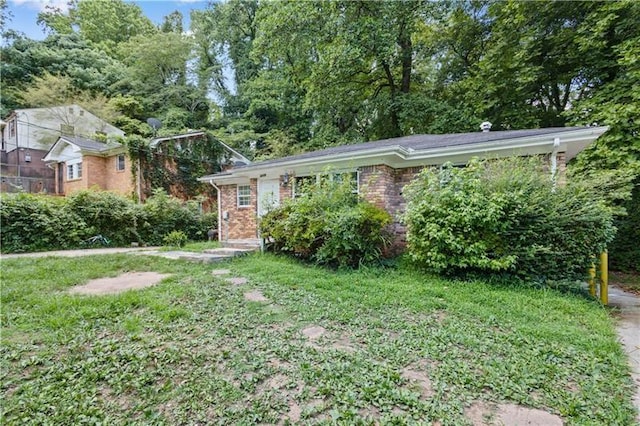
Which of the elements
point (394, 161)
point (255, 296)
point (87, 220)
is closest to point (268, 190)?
point (394, 161)

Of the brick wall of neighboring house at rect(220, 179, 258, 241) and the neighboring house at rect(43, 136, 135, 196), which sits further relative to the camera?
the neighboring house at rect(43, 136, 135, 196)

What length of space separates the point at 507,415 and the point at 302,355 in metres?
1.65

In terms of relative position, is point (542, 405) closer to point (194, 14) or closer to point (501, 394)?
point (501, 394)

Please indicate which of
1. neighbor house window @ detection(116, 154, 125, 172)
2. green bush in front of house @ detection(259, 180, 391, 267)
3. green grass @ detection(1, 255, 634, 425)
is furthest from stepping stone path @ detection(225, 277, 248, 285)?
neighbor house window @ detection(116, 154, 125, 172)

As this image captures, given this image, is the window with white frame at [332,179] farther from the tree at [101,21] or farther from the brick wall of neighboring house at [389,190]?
the tree at [101,21]

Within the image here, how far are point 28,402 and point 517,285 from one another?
20.3 feet

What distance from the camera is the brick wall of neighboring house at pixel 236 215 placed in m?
10.3

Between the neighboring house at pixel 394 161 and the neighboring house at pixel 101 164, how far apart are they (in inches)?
253

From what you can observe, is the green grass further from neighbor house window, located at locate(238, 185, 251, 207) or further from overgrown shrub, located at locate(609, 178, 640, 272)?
neighbor house window, located at locate(238, 185, 251, 207)

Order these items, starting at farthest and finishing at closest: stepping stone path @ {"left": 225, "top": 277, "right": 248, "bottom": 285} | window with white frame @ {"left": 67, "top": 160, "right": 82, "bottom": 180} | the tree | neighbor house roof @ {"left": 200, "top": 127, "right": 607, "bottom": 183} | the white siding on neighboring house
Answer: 1. the tree
2. the white siding on neighboring house
3. window with white frame @ {"left": 67, "top": 160, "right": 82, "bottom": 180}
4. neighbor house roof @ {"left": 200, "top": 127, "right": 607, "bottom": 183}
5. stepping stone path @ {"left": 225, "top": 277, "right": 248, "bottom": 285}

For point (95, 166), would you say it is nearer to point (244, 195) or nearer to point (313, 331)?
point (244, 195)

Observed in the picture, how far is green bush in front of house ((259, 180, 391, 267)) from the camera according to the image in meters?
6.25

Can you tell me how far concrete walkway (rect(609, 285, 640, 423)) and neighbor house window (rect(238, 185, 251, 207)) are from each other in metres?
9.48

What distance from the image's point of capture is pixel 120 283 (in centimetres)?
530
